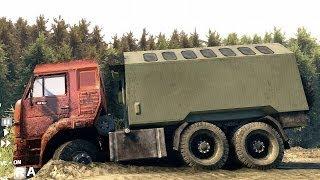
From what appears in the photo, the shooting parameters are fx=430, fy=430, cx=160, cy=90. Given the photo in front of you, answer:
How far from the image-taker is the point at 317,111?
1069 inches

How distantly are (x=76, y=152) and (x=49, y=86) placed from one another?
67.2 inches

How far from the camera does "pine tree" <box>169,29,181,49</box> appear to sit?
27.6 meters

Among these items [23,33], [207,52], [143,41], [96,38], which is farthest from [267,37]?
[207,52]

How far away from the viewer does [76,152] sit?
32.5ft

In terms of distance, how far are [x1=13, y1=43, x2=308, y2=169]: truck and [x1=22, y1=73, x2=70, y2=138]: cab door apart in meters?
0.02

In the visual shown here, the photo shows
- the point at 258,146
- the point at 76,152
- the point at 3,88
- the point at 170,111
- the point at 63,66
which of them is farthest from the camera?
the point at 3,88

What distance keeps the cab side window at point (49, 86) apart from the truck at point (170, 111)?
0.02 m

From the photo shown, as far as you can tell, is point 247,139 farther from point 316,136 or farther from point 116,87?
point 316,136

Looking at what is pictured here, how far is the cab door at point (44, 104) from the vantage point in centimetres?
1001

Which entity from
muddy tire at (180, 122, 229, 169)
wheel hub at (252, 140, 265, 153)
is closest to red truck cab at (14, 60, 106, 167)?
muddy tire at (180, 122, 229, 169)

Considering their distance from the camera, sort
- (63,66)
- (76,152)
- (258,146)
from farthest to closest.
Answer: (63,66), (258,146), (76,152)

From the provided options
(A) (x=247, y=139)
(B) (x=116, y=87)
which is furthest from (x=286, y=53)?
(B) (x=116, y=87)

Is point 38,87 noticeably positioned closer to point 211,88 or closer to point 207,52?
point 211,88

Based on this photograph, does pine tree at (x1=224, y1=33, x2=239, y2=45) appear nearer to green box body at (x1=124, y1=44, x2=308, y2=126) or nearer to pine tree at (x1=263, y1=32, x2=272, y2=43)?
pine tree at (x1=263, y1=32, x2=272, y2=43)
